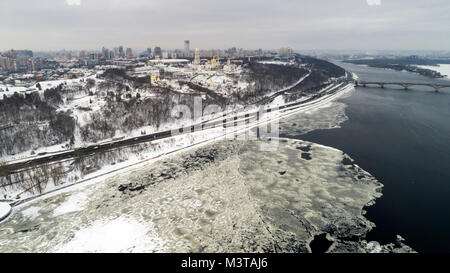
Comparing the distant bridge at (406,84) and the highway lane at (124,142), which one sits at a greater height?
the distant bridge at (406,84)

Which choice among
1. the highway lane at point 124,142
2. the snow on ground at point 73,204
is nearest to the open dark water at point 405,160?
the highway lane at point 124,142

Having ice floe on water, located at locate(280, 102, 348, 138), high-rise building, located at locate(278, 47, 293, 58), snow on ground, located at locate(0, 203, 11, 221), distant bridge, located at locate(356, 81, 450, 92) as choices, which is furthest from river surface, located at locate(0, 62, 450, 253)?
high-rise building, located at locate(278, 47, 293, 58)

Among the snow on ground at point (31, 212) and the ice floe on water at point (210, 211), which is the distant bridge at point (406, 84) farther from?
the snow on ground at point (31, 212)

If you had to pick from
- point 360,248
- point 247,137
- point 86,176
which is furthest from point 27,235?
point 247,137

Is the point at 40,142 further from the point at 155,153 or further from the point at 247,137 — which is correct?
the point at 247,137

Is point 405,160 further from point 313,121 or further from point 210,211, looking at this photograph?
point 210,211
